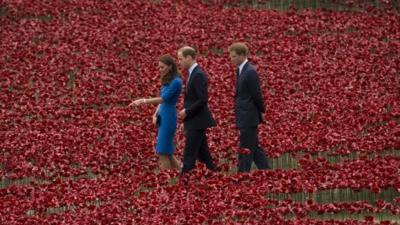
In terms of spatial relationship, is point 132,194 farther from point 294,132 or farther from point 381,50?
point 381,50

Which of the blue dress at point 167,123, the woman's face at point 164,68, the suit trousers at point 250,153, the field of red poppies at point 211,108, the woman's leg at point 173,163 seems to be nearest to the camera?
the field of red poppies at point 211,108

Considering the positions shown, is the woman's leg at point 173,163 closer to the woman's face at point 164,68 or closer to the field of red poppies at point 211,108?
Result: the field of red poppies at point 211,108

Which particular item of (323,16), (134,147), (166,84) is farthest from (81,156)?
(323,16)

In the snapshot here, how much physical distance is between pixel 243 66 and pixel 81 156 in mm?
3699

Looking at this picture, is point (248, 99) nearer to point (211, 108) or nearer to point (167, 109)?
point (167, 109)

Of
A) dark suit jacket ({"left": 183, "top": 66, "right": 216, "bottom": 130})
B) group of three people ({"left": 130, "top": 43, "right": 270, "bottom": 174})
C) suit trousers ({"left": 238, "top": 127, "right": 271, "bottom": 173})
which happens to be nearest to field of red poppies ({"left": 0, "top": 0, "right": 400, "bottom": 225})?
suit trousers ({"left": 238, "top": 127, "right": 271, "bottom": 173})

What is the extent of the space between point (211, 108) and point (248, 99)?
5870 millimetres

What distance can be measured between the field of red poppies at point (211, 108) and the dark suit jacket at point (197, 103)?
83cm

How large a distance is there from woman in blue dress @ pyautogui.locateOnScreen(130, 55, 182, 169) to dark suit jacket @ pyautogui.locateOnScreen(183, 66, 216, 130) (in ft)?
1.49

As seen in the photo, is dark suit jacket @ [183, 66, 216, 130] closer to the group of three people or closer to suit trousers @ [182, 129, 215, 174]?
the group of three people

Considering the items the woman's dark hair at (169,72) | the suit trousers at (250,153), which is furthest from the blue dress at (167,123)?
the suit trousers at (250,153)

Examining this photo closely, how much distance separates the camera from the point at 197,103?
1692 centimetres

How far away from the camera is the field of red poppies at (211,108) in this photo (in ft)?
49.4

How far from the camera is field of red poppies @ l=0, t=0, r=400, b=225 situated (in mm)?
A: 15055
